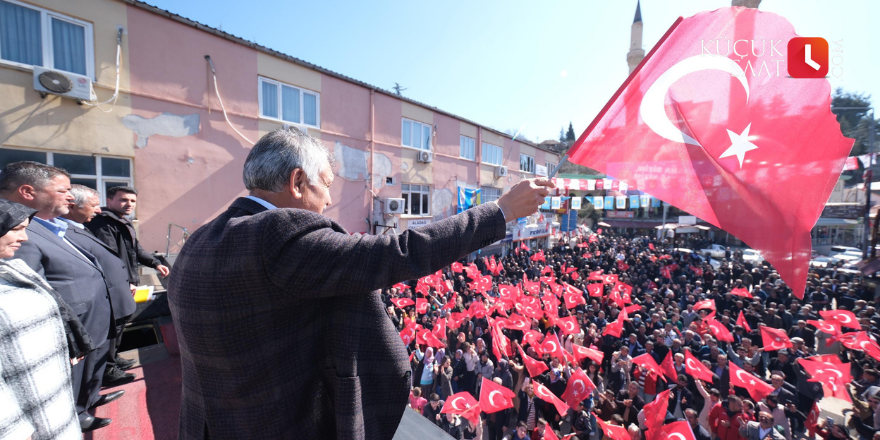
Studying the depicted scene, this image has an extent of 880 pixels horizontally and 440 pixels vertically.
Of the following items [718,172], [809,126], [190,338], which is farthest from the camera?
[718,172]

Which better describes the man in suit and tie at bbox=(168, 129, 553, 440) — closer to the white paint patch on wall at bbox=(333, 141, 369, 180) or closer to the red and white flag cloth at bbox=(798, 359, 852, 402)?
the red and white flag cloth at bbox=(798, 359, 852, 402)

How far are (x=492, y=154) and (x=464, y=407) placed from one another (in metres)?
16.3

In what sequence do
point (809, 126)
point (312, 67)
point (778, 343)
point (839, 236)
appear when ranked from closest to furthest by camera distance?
point (809, 126) → point (778, 343) → point (312, 67) → point (839, 236)

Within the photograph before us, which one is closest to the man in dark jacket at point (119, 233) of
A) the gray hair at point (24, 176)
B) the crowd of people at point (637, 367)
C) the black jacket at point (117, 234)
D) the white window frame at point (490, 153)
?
the black jacket at point (117, 234)

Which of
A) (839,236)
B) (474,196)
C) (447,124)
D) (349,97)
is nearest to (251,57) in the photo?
(349,97)

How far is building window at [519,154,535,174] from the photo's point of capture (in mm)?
22641

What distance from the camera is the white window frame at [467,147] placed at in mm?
17359

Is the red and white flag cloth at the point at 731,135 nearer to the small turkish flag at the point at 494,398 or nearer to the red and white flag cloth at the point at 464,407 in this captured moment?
the small turkish flag at the point at 494,398

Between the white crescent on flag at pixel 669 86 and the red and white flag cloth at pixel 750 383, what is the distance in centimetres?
517

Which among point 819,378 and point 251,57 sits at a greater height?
point 251,57

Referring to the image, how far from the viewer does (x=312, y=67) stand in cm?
1131

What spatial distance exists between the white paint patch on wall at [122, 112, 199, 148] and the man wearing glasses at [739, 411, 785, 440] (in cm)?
1235

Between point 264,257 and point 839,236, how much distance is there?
48379 mm

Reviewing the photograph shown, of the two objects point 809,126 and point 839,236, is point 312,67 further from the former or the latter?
point 839,236
